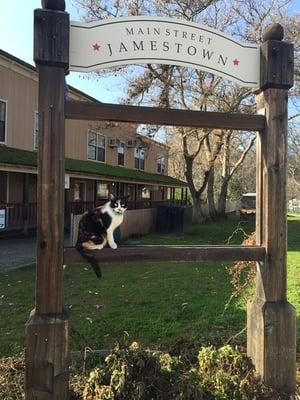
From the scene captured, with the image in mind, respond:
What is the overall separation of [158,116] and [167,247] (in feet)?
3.52

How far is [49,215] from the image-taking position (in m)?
3.34

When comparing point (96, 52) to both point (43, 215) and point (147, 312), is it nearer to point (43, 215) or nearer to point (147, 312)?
point (43, 215)

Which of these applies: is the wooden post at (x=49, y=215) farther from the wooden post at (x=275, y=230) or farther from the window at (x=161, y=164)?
the window at (x=161, y=164)

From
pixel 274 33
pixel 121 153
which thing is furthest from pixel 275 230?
pixel 121 153

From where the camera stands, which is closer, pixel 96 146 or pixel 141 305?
pixel 141 305

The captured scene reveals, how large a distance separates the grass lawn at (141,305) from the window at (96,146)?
51.6ft

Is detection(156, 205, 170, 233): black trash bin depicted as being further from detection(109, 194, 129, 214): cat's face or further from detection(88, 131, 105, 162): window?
detection(109, 194, 129, 214): cat's face

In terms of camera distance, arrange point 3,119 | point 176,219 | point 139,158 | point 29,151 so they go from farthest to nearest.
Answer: point 139,158 < point 176,219 < point 29,151 < point 3,119

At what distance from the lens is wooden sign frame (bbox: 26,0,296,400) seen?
3.31m

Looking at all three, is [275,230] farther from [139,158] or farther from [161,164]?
[161,164]

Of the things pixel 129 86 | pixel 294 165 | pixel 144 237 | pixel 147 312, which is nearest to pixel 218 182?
pixel 294 165

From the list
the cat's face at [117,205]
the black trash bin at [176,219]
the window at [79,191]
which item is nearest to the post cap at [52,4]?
the cat's face at [117,205]

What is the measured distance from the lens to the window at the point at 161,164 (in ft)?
129

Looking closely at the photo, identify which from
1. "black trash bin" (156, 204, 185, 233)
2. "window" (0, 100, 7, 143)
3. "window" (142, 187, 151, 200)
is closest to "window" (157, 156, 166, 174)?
"window" (142, 187, 151, 200)
